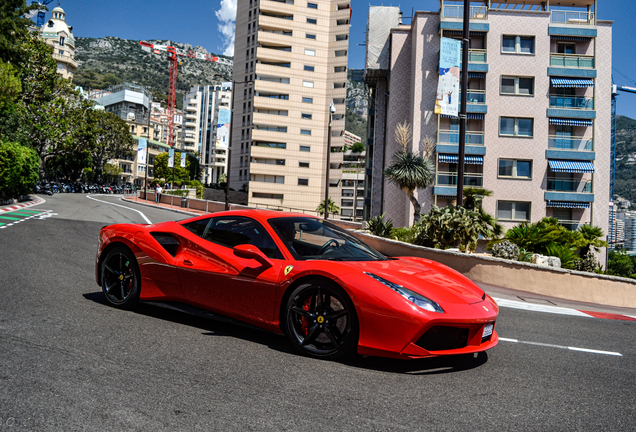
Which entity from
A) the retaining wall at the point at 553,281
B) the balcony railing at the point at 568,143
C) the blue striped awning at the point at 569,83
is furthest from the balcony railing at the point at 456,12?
the retaining wall at the point at 553,281

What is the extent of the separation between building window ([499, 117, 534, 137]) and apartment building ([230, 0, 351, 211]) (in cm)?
3673

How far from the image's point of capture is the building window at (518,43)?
35719 millimetres

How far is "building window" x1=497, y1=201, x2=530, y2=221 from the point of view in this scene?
3512cm

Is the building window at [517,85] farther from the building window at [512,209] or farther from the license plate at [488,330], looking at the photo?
the license plate at [488,330]

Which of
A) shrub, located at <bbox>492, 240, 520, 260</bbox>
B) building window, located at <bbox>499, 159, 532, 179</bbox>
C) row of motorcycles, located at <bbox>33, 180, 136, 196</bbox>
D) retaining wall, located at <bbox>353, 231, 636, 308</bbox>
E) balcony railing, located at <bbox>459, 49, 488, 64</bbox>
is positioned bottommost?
retaining wall, located at <bbox>353, 231, 636, 308</bbox>

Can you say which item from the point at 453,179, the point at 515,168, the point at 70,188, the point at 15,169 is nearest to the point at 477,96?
the point at 515,168

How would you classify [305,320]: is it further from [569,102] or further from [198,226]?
[569,102]

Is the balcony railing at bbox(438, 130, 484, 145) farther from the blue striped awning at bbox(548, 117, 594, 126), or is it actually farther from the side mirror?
the side mirror

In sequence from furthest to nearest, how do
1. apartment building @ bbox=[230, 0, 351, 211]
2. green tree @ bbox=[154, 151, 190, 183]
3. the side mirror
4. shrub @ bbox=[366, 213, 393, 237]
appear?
1. green tree @ bbox=[154, 151, 190, 183]
2. apartment building @ bbox=[230, 0, 351, 211]
3. shrub @ bbox=[366, 213, 393, 237]
4. the side mirror

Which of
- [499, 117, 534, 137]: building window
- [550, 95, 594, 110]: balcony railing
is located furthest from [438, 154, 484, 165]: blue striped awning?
[550, 95, 594, 110]: balcony railing

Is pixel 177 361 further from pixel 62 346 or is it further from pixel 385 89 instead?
pixel 385 89

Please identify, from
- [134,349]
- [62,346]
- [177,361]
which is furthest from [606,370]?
[62,346]

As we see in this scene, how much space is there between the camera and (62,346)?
13.1 feet

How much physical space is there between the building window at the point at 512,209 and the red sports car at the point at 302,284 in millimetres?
32574
